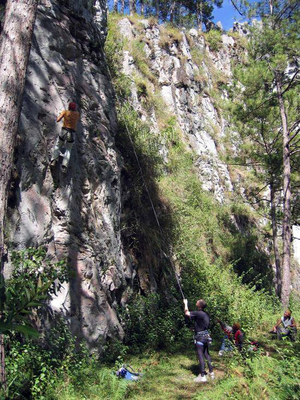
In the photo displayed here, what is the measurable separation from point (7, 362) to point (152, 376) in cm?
282

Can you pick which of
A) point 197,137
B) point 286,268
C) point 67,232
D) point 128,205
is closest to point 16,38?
point 67,232

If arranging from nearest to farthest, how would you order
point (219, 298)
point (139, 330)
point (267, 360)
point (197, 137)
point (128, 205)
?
point (267, 360)
point (139, 330)
point (128, 205)
point (219, 298)
point (197, 137)

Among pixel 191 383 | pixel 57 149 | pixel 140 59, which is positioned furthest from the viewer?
pixel 140 59

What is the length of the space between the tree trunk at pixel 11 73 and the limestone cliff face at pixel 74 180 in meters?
1.44

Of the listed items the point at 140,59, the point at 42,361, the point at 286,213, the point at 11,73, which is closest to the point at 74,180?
the point at 11,73

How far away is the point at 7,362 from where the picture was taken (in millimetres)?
4398

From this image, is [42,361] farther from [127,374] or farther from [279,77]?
[279,77]

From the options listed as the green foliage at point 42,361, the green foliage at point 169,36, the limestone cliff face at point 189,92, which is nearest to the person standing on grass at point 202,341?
the green foliage at point 42,361

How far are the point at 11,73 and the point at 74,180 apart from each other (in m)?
2.89

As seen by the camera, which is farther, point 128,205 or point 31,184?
point 128,205

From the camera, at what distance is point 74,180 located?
24.1 feet

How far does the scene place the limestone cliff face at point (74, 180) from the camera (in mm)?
6141

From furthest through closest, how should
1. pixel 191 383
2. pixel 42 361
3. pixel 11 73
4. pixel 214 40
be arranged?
pixel 214 40 → pixel 191 383 → pixel 42 361 → pixel 11 73

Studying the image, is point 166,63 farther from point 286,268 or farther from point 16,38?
point 16,38
